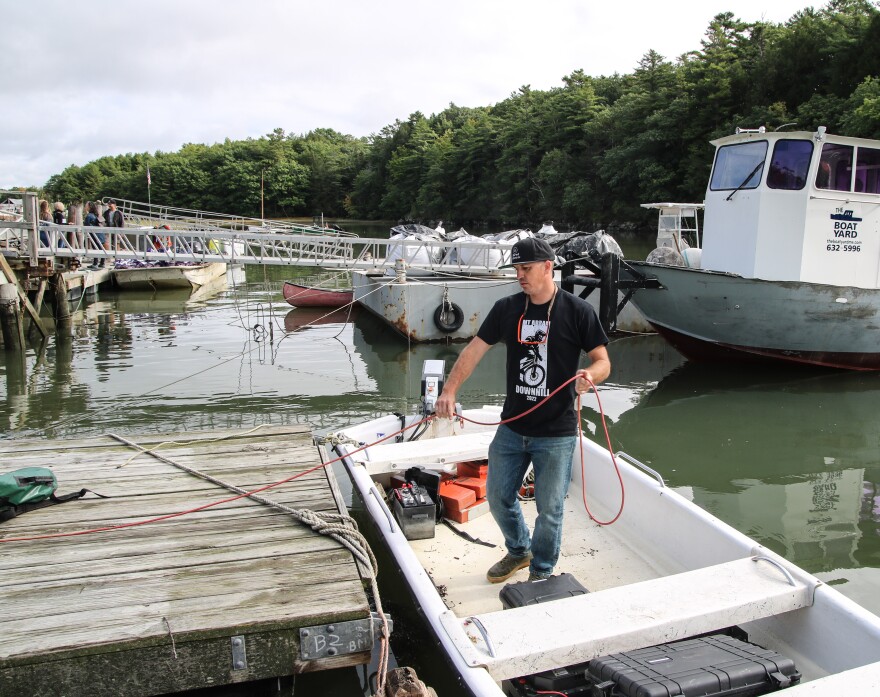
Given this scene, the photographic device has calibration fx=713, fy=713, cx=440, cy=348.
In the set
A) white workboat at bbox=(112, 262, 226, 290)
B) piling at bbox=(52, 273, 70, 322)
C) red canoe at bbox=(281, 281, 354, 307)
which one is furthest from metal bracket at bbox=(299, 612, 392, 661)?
white workboat at bbox=(112, 262, 226, 290)

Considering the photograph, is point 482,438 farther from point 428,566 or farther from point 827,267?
point 827,267

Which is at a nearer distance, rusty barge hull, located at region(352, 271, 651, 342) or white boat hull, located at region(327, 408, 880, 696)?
white boat hull, located at region(327, 408, 880, 696)

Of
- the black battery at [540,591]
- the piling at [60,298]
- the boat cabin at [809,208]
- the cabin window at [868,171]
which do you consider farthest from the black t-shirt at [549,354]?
the piling at [60,298]

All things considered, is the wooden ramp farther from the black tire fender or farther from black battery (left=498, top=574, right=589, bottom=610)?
the black tire fender

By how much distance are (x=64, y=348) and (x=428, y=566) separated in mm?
12197

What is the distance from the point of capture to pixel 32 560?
137 inches

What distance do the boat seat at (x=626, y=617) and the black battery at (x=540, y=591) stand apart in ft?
0.87

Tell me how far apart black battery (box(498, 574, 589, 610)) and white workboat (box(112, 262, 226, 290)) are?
21.1 metres

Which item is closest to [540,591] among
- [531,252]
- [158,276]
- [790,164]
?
[531,252]

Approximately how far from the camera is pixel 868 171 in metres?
10.8

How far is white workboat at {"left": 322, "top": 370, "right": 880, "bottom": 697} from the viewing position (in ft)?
9.57

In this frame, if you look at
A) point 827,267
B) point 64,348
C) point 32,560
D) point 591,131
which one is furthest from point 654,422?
point 591,131

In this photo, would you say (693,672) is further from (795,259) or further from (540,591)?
(795,259)

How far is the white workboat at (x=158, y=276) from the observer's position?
22.6m
